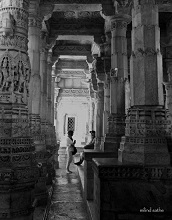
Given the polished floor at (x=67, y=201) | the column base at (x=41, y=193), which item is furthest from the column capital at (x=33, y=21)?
the polished floor at (x=67, y=201)

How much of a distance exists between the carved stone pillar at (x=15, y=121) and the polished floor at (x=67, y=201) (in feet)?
6.84

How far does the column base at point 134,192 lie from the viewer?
12.1 ft

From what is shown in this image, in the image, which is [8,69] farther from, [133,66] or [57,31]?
[57,31]

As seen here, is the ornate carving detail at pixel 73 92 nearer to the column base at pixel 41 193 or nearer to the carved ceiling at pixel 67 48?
the carved ceiling at pixel 67 48

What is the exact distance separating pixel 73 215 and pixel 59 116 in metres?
22.2

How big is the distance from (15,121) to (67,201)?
152 inches

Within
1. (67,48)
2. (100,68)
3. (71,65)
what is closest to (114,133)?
(100,68)

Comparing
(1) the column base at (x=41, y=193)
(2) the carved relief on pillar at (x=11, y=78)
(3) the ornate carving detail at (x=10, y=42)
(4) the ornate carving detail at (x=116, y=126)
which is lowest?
(1) the column base at (x=41, y=193)

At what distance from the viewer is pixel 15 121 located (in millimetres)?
3928

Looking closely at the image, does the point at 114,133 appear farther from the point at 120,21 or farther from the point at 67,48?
the point at 67,48

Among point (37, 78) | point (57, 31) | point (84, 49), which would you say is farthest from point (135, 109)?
point (84, 49)

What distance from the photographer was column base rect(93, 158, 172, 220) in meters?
3.67

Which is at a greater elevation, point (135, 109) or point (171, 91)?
point (171, 91)

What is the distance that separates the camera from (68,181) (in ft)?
31.9
